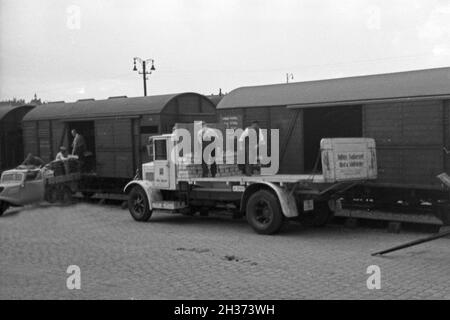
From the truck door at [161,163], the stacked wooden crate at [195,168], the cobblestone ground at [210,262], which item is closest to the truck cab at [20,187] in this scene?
the cobblestone ground at [210,262]

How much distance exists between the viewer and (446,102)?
10.1 metres

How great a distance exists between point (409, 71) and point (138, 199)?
6.51 metres

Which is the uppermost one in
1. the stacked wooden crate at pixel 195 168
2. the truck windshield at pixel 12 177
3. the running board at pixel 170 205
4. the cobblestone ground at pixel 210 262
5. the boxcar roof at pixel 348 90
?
the boxcar roof at pixel 348 90

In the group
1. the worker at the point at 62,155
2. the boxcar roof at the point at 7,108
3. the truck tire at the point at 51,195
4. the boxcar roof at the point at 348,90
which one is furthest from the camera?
the boxcar roof at the point at 7,108

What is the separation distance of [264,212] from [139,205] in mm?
3551

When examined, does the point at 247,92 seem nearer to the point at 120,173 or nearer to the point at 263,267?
the point at 120,173

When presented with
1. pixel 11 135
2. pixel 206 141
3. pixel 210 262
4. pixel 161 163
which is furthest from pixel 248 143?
pixel 11 135

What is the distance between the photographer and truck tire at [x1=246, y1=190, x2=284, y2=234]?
402 inches

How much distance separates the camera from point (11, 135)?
19969 millimetres

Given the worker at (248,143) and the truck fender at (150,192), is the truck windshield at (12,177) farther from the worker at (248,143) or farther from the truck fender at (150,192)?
the worker at (248,143)

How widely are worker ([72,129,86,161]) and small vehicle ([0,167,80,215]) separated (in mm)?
640

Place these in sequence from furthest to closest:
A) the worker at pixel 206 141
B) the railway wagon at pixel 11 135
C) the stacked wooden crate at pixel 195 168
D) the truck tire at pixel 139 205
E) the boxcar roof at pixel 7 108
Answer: the boxcar roof at pixel 7 108 → the railway wagon at pixel 11 135 → the truck tire at pixel 139 205 → the worker at pixel 206 141 → the stacked wooden crate at pixel 195 168

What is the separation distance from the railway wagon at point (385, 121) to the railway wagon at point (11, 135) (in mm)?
10278

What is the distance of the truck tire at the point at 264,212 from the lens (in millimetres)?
10211
